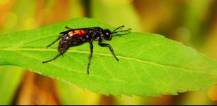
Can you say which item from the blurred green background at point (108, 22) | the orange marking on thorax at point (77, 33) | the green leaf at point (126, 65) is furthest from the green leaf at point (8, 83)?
the green leaf at point (126, 65)

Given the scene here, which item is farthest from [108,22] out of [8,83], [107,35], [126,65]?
[126,65]

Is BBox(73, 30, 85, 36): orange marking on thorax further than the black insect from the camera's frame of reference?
Yes

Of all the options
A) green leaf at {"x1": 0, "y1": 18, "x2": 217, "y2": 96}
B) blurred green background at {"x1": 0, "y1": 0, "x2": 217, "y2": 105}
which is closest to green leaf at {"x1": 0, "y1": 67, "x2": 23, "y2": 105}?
blurred green background at {"x1": 0, "y1": 0, "x2": 217, "y2": 105}

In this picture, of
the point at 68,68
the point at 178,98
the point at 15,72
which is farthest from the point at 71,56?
the point at 178,98

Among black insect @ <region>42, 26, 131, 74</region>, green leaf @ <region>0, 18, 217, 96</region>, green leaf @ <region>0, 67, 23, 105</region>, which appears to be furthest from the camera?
green leaf @ <region>0, 67, 23, 105</region>

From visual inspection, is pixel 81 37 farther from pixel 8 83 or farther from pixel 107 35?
pixel 8 83

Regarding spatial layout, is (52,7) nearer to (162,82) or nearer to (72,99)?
(72,99)

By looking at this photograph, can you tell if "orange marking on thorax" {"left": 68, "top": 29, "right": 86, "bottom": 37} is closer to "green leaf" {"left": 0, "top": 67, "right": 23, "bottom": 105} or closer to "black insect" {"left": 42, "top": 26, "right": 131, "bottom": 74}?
"black insect" {"left": 42, "top": 26, "right": 131, "bottom": 74}
